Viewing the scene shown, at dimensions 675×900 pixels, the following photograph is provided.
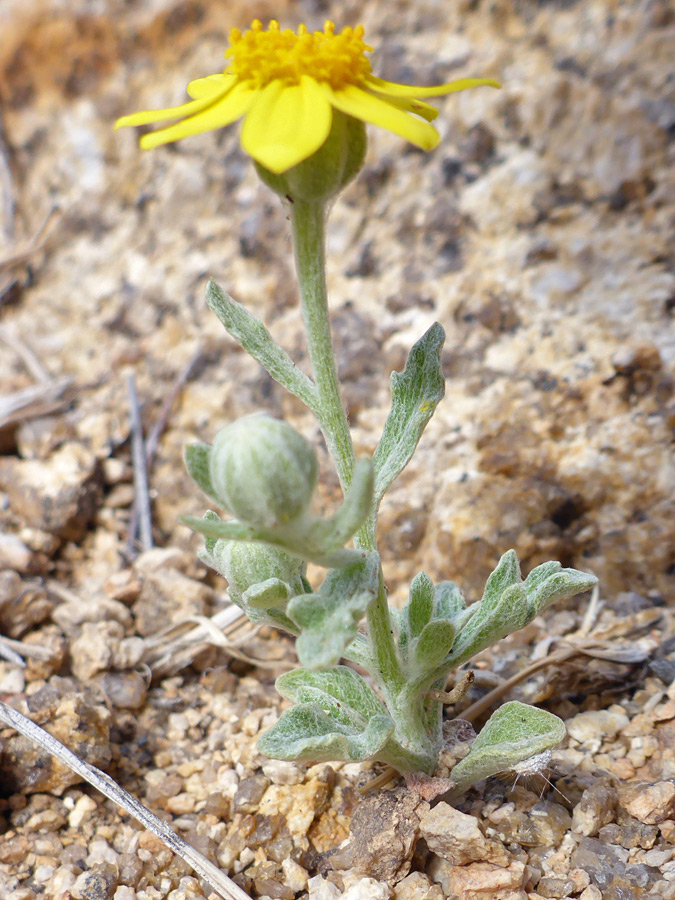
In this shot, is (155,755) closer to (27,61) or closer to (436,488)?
(436,488)

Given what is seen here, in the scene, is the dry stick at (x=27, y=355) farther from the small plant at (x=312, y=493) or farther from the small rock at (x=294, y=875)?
the small rock at (x=294, y=875)

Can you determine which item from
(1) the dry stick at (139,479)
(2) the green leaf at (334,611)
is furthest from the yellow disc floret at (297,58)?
(1) the dry stick at (139,479)

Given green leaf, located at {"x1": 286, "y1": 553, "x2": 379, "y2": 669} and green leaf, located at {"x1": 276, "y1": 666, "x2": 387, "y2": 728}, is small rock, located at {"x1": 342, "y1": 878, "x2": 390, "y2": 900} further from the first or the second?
green leaf, located at {"x1": 286, "y1": 553, "x2": 379, "y2": 669}

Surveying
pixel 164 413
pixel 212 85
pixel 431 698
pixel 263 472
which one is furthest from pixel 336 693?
pixel 164 413

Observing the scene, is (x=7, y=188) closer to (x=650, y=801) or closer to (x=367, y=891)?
(x=367, y=891)

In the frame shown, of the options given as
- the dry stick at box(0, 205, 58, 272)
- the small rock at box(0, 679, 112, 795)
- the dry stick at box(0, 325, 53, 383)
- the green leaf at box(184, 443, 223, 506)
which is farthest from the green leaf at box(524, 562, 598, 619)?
the dry stick at box(0, 205, 58, 272)

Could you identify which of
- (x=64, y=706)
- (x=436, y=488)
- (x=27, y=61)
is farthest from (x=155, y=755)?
(x=27, y=61)
